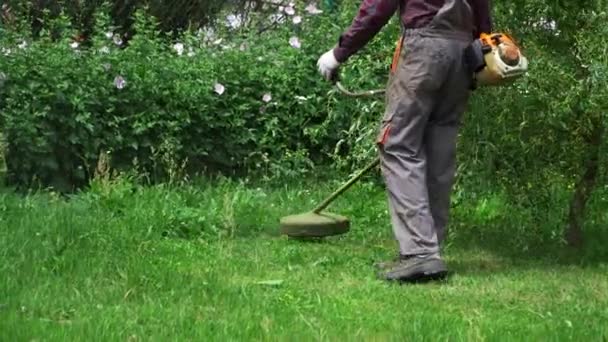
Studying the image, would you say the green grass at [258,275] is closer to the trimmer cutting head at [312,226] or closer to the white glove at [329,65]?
the trimmer cutting head at [312,226]

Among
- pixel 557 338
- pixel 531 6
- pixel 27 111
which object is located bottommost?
pixel 557 338

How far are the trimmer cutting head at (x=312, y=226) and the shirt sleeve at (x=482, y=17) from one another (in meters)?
1.40

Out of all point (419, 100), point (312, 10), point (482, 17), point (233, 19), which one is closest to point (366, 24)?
point (419, 100)

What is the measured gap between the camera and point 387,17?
498 centimetres

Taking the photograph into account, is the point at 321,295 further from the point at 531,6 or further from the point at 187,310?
the point at 531,6

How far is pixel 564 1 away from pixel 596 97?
521 millimetres

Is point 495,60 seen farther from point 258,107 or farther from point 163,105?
point 258,107

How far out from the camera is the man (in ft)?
16.1

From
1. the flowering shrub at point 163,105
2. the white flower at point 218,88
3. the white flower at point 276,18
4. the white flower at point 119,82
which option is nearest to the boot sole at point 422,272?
the flowering shrub at point 163,105

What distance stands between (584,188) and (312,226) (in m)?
1.42

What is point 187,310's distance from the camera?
4203 millimetres

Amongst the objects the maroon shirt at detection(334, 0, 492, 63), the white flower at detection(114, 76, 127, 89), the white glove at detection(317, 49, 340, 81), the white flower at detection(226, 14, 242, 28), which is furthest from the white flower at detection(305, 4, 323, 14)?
the maroon shirt at detection(334, 0, 492, 63)

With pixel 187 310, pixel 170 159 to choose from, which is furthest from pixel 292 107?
pixel 187 310

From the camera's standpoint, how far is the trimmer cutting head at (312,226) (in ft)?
19.3
